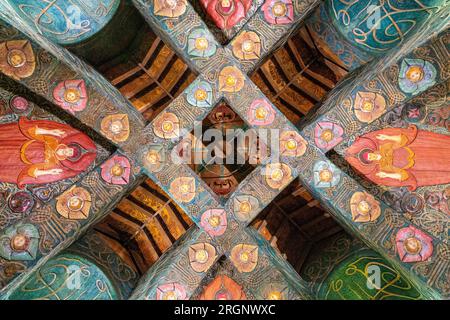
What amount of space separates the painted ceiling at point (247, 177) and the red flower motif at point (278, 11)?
13 mm

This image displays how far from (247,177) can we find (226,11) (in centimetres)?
216

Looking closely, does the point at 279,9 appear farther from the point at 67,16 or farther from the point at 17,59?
the point at 17,59

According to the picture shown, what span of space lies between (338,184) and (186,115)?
2132mm

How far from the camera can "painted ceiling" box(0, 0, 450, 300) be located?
5.54 metres

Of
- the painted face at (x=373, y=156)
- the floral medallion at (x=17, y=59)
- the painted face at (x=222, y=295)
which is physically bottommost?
the painted face at (x=222, y=295)

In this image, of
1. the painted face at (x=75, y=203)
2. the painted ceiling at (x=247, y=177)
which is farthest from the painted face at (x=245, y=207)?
the painted face at (x=75, y=203)

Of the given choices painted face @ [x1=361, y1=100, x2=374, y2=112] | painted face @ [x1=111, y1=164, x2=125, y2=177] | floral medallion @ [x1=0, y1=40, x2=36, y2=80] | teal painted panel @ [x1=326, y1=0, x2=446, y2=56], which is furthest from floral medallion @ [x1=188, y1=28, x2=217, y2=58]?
painted face @ [x1=361, y1=100, x2=374, y2=112]

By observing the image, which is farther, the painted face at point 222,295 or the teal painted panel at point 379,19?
the painted face at point 222,295

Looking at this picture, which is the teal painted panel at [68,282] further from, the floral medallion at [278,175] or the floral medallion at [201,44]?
the floral medallion at [201,44]

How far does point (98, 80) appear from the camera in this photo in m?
5.90

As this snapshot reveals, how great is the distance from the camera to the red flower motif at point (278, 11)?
569cm

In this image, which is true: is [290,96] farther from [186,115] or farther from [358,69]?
[186,115]

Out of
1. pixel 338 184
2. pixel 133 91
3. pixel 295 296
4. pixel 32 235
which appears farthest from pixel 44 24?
pixel 295 296

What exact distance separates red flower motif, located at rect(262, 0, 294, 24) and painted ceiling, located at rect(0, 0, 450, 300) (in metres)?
0.01
